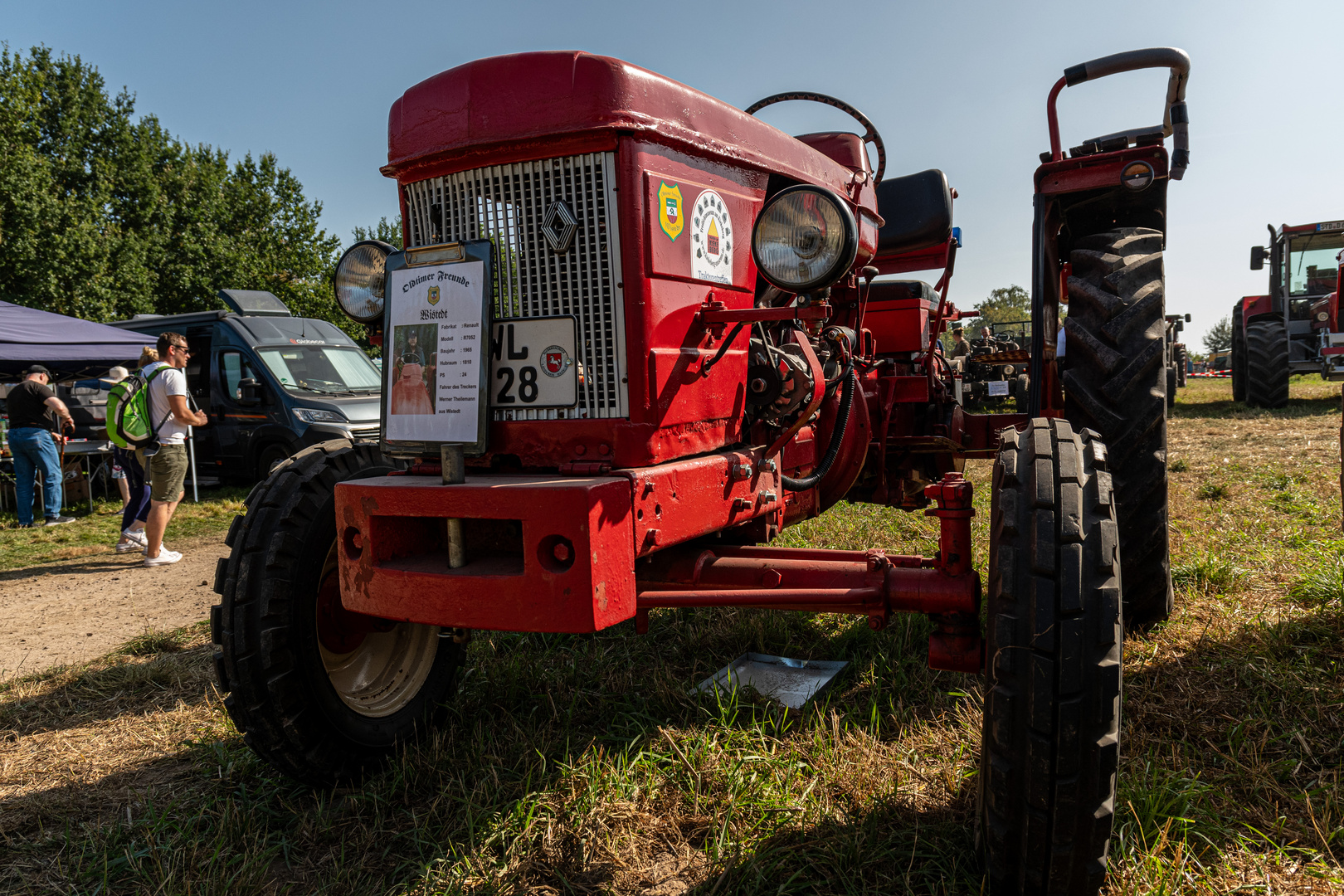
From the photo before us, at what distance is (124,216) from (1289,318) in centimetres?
3132

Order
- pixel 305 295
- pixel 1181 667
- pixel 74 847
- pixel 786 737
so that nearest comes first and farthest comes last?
pixel 74 847 → pixel 786 737 → pixel 1181 667 → pixel 305 295

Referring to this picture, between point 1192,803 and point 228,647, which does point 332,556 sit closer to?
point 228,647

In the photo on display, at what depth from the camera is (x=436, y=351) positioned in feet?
7.30

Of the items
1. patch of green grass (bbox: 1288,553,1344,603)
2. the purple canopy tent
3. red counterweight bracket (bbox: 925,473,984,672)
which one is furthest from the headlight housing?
patch of green grass (bbox: 1288,553,1344,603)

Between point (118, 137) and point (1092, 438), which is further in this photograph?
Answer: point (118, 137)

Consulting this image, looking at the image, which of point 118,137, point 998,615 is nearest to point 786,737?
point 998,615

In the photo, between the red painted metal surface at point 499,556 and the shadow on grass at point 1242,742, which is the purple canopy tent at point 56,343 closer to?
the red painted metal surface at point 499,556

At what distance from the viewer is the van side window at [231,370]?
959cm

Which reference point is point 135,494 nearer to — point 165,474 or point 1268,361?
point 165,474

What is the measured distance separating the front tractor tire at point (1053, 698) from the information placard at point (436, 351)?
1.36 metres

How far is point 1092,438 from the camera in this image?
215cm

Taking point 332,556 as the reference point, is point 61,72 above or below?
above

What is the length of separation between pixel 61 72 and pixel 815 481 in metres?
33.8

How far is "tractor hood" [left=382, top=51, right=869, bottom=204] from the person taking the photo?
2.06 meters
